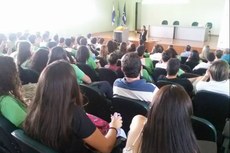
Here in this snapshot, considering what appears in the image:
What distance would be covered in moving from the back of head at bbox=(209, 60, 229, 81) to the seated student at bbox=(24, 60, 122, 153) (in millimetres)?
1358

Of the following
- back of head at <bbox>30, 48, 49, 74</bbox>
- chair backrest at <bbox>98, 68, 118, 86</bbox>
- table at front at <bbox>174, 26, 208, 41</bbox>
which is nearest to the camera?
back of head at <bbox>30, 48, 49, 74</bbox>

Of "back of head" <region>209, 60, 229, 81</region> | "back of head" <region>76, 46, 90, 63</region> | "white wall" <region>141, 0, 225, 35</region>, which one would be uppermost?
"white wall" <region>141, 0, 225, 35</region>

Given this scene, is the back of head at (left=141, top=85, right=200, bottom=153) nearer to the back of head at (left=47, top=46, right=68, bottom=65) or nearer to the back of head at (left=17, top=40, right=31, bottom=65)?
the back of head at (left=47, top=46, right=68, bottom=65)

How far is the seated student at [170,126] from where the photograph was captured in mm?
968

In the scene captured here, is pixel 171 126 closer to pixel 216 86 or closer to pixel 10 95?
pixel 10 95

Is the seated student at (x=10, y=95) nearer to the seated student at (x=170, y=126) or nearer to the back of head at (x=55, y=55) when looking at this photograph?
the seated student at (x=170, y=126)

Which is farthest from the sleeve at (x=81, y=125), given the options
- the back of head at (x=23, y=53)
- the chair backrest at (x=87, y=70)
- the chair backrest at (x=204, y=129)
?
the back of head at (x=23, y=53)

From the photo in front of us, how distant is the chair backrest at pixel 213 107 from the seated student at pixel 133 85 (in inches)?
17.2

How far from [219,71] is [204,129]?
69 centimetres

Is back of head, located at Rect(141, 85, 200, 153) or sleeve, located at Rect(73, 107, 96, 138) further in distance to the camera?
sleeve, located at Rect(73, 107, 96, 138)

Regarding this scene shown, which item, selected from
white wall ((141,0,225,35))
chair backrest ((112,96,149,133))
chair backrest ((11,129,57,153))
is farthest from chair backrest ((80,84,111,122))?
white wall ((141,0,225,35))

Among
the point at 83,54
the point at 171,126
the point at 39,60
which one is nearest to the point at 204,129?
the point at 171,126

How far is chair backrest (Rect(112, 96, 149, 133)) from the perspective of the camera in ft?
5.98

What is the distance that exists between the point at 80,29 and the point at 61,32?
4.00ft
